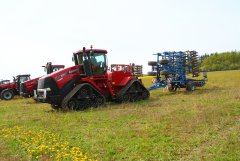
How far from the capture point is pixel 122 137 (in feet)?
23.9

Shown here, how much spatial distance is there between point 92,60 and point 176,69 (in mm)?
7047

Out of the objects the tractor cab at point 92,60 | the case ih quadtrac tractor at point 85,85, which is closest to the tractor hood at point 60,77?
the case ih quadtrac tractor at point 85,85

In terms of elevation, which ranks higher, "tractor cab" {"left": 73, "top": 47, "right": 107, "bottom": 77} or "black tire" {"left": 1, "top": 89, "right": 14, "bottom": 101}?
"tractor cab" {"left": 73, "top": 47, "right": 107, "bottom": 77}

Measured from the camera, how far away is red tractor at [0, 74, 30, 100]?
22.5m

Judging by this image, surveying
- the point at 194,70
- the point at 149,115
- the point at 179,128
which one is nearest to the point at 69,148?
the point at 179,128

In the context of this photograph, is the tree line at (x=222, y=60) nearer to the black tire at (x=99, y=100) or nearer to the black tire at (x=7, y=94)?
the black tire at (x=7, y=94)

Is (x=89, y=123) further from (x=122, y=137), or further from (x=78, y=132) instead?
(x=122, y=137)

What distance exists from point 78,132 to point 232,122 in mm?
4211

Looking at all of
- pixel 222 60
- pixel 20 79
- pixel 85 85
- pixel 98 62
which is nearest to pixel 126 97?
pixel 98 62

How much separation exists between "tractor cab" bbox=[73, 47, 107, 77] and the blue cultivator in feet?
18.1

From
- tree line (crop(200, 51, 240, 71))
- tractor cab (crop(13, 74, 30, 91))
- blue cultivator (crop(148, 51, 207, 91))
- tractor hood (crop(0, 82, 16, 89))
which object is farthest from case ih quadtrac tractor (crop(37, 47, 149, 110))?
tree line (crop(200, 51, 240, 71))

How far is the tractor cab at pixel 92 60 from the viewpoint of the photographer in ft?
43.3

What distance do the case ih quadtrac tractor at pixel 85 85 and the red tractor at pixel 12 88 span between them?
1012 cm

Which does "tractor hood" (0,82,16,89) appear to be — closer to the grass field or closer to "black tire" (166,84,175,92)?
"black tire" (166,84,175,92)
